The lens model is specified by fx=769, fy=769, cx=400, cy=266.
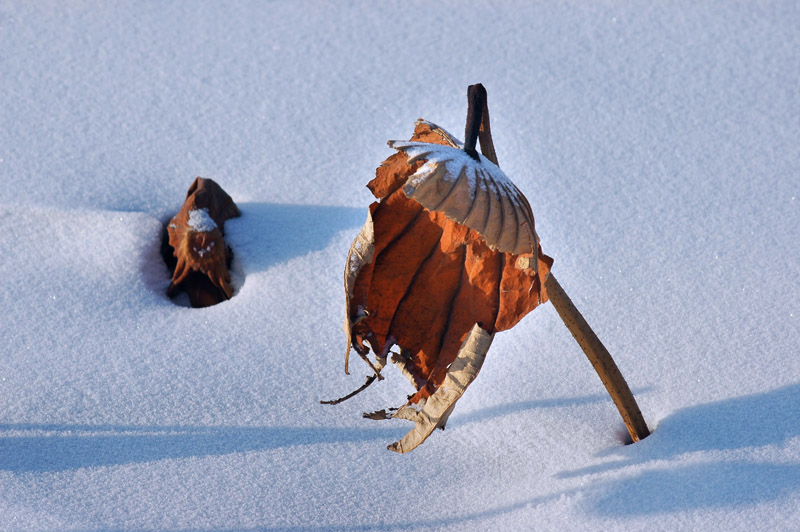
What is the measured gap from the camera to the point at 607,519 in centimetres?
118

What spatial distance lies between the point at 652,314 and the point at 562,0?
1216 millimetres

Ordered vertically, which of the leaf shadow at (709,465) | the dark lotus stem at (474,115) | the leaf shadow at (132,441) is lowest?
the leaf shadow at (132,441)

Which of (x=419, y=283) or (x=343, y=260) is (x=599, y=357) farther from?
(x=343, y=260)

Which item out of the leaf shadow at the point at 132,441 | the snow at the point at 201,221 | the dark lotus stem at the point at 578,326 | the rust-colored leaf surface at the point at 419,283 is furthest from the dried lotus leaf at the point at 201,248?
the dark lotus stem at the point at 578,326

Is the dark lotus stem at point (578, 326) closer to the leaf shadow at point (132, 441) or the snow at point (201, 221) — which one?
the leaf shadow at point (132, 441)

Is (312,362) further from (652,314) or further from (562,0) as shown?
(562,0)

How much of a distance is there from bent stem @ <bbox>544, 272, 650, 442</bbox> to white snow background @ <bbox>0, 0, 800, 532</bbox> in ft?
0.16

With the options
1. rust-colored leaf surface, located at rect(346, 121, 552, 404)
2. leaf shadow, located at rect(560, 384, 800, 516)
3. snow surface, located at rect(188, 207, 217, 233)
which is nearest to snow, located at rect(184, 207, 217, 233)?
snow surface, located at rect(188, 207, 217, 233)

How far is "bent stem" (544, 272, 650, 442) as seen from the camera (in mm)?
1109

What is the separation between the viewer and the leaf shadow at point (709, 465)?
1191mm

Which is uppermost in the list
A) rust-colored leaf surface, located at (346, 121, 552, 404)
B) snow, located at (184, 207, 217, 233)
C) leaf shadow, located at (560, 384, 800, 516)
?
rust-colored leaf surface, located at (346, 121, 552, 404)

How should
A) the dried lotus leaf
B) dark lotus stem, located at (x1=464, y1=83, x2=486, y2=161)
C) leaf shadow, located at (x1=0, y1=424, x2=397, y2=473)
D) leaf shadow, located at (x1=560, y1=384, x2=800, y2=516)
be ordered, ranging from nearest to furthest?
1. dark lotus stem, located at (x1=464, y1=83, x2=486, y2=161)
2. leaf shadow, located at (x1=560, y1=384, x2=800, y2=516)
3. leaf shadow, located at (x1=0, y1=424, x2=397, y2=473)
4. the dried lotus leaf

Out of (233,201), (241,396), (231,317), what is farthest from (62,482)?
(233,201)

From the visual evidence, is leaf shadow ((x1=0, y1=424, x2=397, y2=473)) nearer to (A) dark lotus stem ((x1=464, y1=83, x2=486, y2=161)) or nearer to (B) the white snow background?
(B) the white snow background
